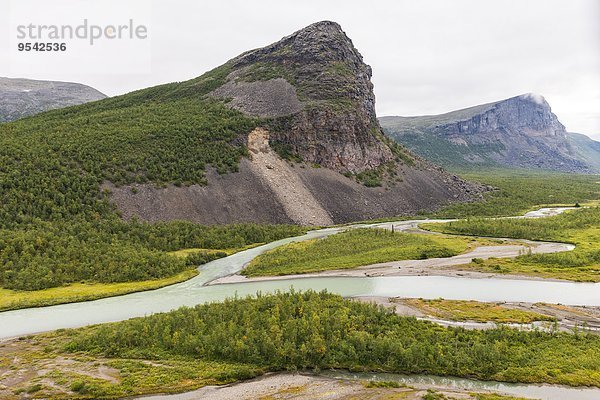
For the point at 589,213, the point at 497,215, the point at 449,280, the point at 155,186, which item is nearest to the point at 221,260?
the point at 155,186

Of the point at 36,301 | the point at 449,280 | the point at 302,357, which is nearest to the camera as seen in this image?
the point at 302,357

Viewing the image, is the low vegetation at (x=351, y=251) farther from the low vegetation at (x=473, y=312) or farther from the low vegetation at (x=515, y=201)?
the low vegetation at (x=515, y=201)

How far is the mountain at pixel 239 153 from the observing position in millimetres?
69438

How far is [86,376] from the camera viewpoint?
2242cm

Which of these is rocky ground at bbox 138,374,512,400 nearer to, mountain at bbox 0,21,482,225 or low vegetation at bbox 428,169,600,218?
mountain at bbox 0,21,482,225

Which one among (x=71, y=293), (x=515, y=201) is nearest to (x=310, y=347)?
(x=71, y=293)

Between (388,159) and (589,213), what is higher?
(388,159)

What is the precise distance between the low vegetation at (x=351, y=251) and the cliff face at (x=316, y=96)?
47.1 meters

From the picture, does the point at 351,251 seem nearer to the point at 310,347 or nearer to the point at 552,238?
the point at 310,347

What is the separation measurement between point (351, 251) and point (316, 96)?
75.5 m

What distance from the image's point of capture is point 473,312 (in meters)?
31.5

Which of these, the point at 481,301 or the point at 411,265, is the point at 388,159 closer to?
the point at 411,265

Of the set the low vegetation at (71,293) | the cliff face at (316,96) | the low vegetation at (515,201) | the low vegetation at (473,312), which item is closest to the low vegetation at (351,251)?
the low vegetation at (71,293)

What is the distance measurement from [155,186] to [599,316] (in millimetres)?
70369
